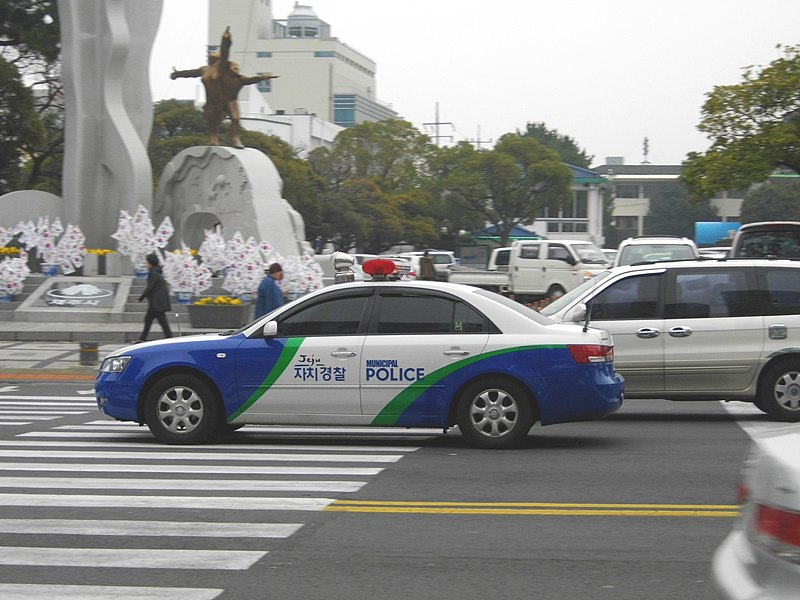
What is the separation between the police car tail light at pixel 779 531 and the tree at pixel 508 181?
7658cm

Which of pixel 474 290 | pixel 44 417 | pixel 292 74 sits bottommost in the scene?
pixel 44 417

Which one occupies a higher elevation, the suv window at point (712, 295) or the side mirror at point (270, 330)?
the suv window at point (712, 295)

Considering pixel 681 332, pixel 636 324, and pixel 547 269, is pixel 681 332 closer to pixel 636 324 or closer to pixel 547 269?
pixel 636 324

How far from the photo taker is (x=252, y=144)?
6738cm

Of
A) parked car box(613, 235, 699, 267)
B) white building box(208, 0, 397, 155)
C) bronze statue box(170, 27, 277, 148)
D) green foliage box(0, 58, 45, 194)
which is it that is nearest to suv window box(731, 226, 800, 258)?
parked car box(613, 235, 699, 267)

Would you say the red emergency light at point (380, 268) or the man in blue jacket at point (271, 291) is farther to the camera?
the man in blue jacket at point (271, 291)

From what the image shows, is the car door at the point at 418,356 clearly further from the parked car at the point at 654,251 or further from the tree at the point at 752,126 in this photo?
the tree at the point at 752,126

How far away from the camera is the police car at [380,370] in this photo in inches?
422

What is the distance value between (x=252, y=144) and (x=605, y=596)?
63.0m

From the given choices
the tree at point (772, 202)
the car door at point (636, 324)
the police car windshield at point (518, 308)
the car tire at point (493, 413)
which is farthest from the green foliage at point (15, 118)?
the tree at point (772, 202)

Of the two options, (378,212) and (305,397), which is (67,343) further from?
(378,212)

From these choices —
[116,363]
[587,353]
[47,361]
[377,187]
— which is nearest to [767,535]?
[587,353]

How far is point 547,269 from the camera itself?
112 ft

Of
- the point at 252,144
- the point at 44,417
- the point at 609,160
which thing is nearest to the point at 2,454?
the point at 44,417
